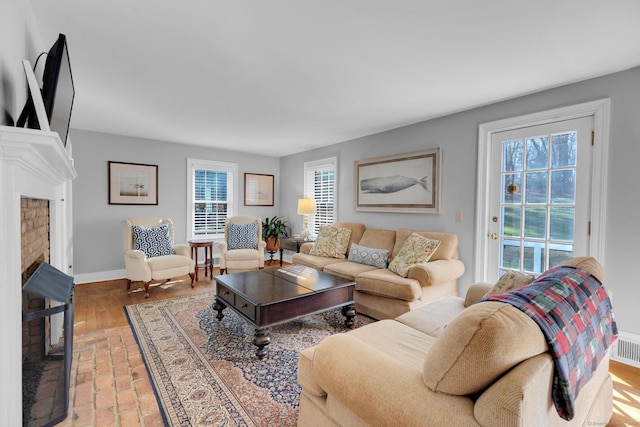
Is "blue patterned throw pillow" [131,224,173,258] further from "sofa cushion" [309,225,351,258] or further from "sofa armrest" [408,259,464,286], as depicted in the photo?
"sofa armrest" [408,259,464,286]

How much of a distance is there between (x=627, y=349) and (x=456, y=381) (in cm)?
250

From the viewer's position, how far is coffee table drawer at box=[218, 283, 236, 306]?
8.64 feet

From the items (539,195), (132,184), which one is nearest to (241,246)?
(132,184)

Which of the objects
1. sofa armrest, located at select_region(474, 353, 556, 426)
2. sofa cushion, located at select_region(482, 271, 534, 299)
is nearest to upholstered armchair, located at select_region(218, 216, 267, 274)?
sofa cushion, located at select_region(482, 271, 534, 299)

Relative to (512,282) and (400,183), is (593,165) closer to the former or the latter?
(512,282)

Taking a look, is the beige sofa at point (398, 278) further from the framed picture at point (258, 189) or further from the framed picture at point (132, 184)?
the framed picture at point (132, 184)

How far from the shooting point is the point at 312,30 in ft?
5.99

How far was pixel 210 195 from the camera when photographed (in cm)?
551

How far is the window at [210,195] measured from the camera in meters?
5.27

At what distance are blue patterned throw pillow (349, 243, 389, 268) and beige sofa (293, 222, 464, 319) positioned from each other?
0.08 meters

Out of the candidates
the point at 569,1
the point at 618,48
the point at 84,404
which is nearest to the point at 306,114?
the point at 569,1

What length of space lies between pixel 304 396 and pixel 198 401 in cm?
80

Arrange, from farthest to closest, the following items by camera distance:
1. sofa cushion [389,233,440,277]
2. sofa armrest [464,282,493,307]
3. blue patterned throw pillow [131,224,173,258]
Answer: blue patterned throw pillow [131,224,173,258] → sofa cushion [389,233,440,277] → sofa armrest [464,282,493,307]

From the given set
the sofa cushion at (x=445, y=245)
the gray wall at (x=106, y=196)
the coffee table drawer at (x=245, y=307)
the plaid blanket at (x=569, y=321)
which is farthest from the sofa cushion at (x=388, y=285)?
the gray wall at (x=106, y=196)
